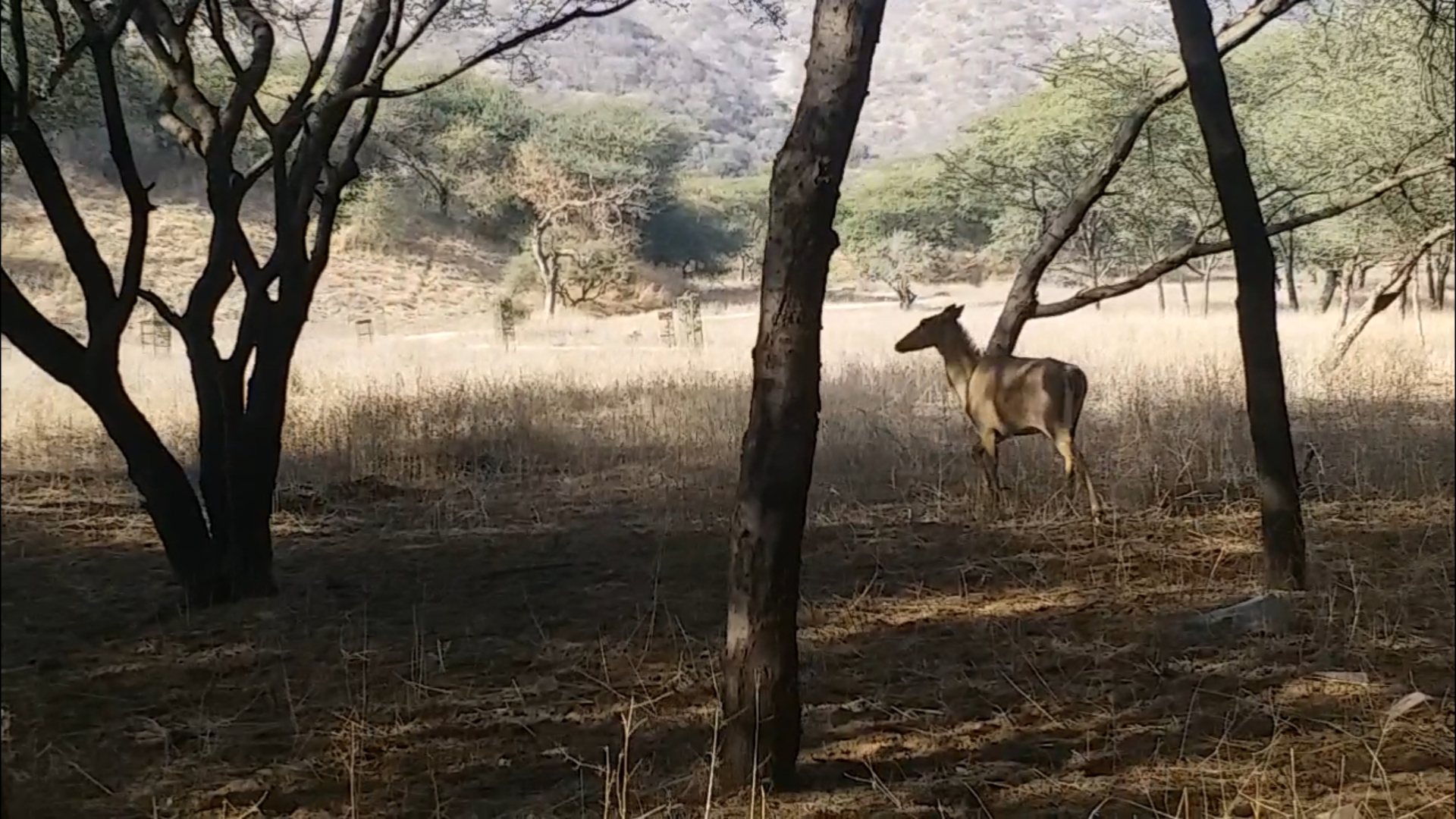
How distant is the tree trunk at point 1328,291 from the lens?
8.24m

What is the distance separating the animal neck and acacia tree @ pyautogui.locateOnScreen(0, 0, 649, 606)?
217cm

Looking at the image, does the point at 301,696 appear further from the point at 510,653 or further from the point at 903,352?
the point at 903,352

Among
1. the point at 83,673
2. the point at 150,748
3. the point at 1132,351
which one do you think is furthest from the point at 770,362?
the point at 1132,351

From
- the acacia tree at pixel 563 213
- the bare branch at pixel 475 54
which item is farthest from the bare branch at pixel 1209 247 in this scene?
the acacia tree at pixel 563 213

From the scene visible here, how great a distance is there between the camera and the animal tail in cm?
499

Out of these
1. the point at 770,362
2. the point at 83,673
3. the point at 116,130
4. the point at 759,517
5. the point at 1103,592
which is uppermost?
the point at 116,130

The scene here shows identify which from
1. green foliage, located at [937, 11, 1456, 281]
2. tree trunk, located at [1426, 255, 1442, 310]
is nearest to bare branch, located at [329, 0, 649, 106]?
green foliage, located at [937, 11, 1456, 281]

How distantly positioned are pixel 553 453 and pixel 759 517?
382 cm

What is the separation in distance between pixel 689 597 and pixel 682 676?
0.87 metres

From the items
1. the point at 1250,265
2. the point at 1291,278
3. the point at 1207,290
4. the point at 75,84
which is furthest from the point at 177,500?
the point at 1291,278

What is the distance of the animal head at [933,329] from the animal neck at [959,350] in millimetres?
17

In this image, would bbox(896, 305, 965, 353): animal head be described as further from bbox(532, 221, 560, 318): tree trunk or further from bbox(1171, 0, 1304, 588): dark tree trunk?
bbox(1171, 0, 1304, 588): dark tree trunk

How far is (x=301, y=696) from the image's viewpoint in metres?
2.81

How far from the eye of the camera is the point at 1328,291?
859 centimetres
